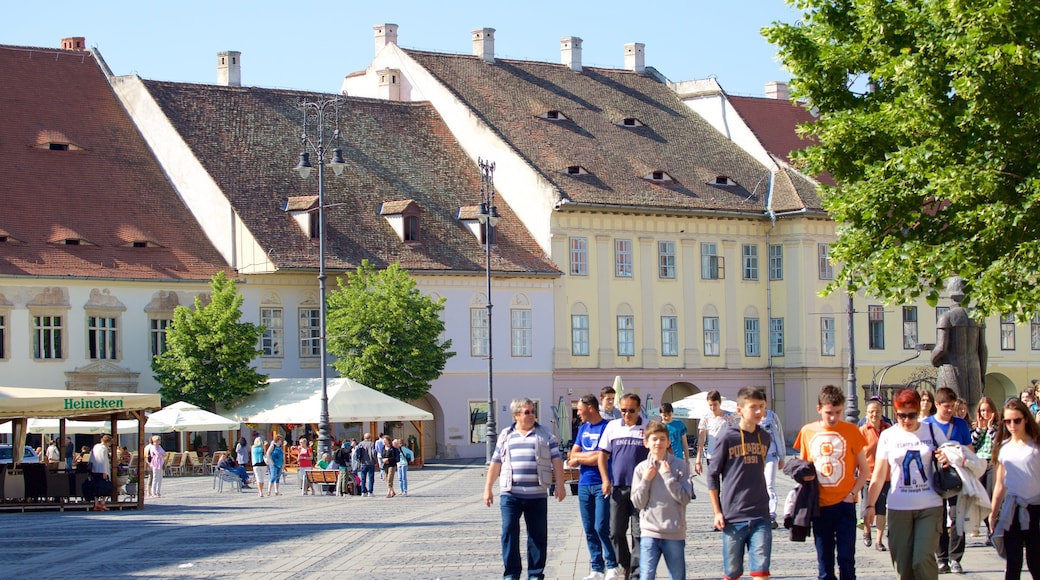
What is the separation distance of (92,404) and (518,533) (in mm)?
17890

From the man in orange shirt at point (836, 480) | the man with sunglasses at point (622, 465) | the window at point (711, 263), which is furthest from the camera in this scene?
the window at point (711, 263)

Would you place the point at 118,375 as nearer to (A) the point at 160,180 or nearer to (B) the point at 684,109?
(A) the point at 160,180

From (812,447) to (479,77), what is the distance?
53.4m

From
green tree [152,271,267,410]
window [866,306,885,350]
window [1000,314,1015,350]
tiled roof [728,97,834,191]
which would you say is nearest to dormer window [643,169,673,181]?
tiled roof [728,97,834,191]

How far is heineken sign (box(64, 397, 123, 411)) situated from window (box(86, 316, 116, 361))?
853 inches

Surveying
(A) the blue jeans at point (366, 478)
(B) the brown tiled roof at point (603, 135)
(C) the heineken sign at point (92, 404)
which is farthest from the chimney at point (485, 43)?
(C) the heineken sign at point (92, 404)

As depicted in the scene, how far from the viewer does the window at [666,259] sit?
213 ft

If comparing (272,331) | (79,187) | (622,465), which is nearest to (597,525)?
(622,465)

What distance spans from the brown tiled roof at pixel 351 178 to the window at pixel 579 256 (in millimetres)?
1140

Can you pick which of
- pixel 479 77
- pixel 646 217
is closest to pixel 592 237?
pixel 646 217

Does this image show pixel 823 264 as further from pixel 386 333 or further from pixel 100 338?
pixel 100 338

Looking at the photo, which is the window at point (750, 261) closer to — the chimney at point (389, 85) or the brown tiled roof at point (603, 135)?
the brown tiled roof at point (603, 135)

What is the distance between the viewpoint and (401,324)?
55.2 meters

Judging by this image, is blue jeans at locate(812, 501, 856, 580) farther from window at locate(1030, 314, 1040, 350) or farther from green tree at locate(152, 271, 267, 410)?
window at locate(1030, 314, 1040, 350)
